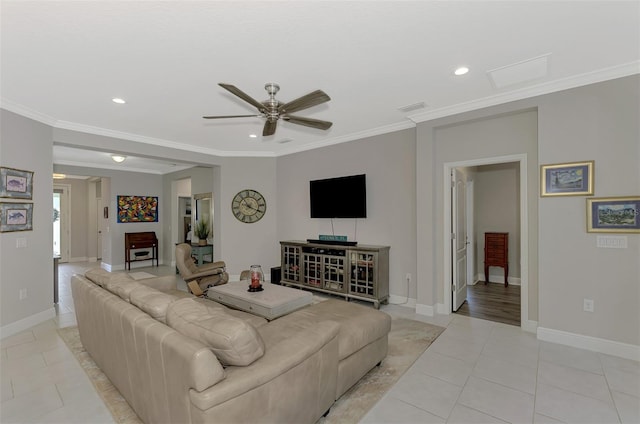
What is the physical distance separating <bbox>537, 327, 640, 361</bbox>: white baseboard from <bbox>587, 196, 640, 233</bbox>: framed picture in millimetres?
1083

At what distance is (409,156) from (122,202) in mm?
7284

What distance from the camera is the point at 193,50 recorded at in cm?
239

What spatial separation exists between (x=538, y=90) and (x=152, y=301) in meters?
4.15

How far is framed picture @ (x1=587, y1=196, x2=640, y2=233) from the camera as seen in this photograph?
2.76m

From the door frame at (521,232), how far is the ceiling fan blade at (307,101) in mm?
2353

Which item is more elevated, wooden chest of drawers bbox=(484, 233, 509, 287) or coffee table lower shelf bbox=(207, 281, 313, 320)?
wooden chest of drawers bbox=(484, 233, 509, 287)

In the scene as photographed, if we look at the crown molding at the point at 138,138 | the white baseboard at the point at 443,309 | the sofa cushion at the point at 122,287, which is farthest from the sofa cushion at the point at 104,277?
the white baseboard at the point at 443,309

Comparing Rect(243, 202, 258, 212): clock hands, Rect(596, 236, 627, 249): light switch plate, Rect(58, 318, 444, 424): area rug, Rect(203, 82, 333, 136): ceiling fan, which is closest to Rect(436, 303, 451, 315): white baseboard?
Rect(58, 318, 444, 424): area rug

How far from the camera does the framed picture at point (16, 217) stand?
3.47 meters

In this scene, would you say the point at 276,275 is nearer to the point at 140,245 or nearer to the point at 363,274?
the point at 363,274

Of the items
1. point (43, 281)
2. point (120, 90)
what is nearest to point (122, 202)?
point (43, 281)

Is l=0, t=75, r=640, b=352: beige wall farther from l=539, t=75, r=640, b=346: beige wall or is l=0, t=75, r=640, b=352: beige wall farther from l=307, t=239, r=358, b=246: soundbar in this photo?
l=307, t=239, r=358, b=246: soundbar

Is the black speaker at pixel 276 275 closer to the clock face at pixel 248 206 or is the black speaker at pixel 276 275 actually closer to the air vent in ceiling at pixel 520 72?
the clock face at pixel 248 206

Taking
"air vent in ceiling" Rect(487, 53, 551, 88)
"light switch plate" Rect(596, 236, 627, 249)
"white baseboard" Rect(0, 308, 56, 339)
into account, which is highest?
"air vent in ceiling" Rect(487, 53, 551, 88)
